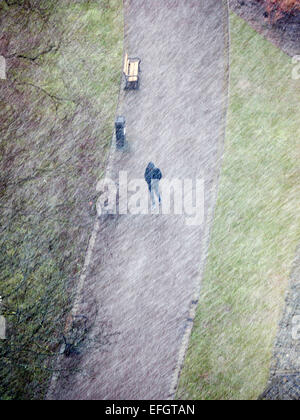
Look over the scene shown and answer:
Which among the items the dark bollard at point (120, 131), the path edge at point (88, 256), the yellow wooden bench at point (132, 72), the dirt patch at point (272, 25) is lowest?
the path edge at point (88, 256)

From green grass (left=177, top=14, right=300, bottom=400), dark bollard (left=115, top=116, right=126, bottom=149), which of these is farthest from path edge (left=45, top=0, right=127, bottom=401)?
green grass (left=177, top=14, right=300, bottom=400)

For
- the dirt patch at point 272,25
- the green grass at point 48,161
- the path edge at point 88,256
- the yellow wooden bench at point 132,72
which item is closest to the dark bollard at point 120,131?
the path edge at point 88,256

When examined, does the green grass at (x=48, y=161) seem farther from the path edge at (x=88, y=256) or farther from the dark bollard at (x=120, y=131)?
the dark bollard at (x=120, y=131)

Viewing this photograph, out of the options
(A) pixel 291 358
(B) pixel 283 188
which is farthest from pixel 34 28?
(A) pixel 291 358

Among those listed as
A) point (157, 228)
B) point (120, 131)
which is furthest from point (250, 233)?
point (120, 131)

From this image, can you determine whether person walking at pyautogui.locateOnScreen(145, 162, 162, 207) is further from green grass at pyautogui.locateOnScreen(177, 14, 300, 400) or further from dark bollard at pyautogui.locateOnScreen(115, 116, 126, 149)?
green grass at pyautogui.locateOnScreen(177, 14, 300, 400)

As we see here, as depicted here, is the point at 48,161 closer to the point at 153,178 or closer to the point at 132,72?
the point at 153,178
